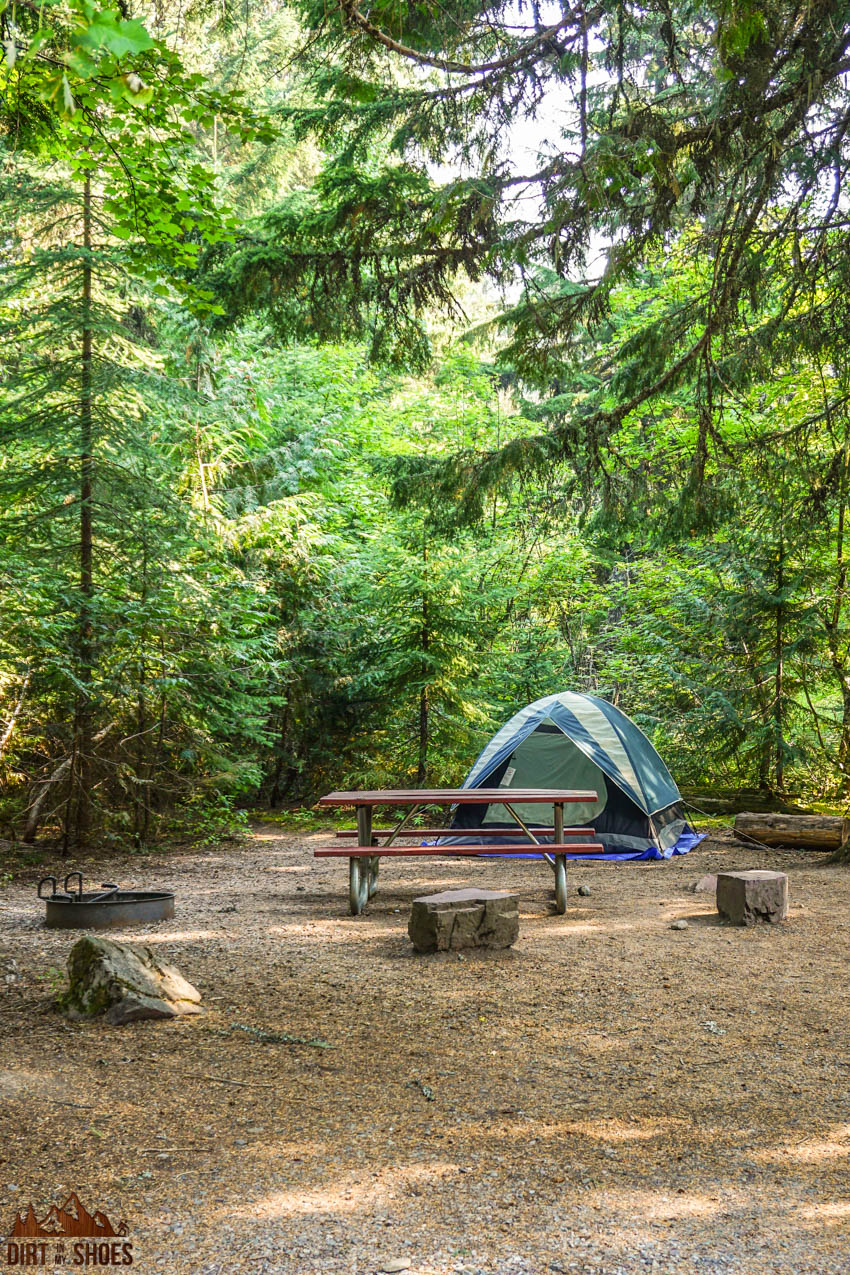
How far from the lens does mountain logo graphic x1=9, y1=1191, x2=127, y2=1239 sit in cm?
247

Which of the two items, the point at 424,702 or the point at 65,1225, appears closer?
the point at 65,1225

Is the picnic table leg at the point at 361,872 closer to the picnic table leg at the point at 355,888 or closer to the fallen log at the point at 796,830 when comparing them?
the picnic table leg at the point at 355,888

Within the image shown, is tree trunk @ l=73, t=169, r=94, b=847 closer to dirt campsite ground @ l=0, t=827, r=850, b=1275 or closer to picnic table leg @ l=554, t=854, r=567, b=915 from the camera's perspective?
dirt campsite ground @ l=0, t=827, r=850, b=1275

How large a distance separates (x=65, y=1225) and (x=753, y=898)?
505 centimetres

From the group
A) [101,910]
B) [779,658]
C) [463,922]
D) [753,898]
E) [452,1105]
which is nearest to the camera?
[452,1105]

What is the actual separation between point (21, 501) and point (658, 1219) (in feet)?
27.5

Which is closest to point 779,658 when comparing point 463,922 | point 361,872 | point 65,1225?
point 361,872

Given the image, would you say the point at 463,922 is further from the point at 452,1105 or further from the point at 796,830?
the point at 796,830

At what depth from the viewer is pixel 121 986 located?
4.29 metres

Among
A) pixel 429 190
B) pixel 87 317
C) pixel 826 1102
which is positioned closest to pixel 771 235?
pixel 429 190

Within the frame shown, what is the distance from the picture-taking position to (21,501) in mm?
9039

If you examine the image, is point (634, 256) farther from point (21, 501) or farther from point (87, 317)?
point (21, 501)

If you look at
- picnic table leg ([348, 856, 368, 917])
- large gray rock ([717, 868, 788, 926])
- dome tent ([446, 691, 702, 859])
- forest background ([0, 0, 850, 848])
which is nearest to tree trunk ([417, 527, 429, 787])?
forest background ([0, 0, 850, 848])

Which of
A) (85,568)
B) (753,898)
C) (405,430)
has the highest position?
(405,430)
